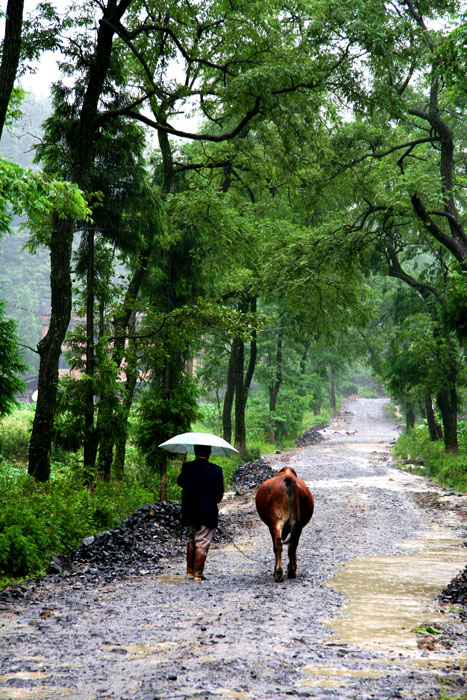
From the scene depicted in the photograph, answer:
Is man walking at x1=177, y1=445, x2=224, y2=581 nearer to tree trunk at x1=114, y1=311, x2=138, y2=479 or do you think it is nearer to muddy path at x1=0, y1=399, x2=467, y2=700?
muddy path at x1=0, y1=399, x2=467, y2=700

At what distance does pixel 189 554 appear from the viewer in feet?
29.3

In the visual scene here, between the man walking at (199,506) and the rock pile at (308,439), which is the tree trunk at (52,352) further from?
the rock pile at (308,439)

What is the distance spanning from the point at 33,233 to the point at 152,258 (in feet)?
12.9

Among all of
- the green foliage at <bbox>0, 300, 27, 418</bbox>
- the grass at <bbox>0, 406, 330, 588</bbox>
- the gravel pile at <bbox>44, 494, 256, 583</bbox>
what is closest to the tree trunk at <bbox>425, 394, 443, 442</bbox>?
the grass at <bbox>0, 406, 330, 588</bbox>

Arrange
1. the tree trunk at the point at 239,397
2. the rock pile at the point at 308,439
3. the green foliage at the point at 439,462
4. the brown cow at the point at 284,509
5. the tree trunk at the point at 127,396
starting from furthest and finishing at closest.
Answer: the rock pile at the point at 308,439 → the tree trunk at the point at 239,397 → the green foliage at the point at 439,462 → the tree trunk at the point at 127,396 → the brown cow at the point at 284,509

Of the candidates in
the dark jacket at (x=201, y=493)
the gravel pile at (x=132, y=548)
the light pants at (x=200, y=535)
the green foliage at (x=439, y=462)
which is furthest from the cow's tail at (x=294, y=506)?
the green foliage at (x=439, y=462)

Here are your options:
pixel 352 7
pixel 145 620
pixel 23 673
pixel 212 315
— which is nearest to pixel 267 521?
pixel 145 620

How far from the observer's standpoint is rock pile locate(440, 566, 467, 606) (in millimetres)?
6984

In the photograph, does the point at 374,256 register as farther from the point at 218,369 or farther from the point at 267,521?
the point at 267,521

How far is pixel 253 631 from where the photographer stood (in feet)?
18.3

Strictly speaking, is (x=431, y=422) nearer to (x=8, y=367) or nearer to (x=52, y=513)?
(x=52, y=513)

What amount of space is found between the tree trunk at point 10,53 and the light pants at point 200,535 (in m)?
6.48

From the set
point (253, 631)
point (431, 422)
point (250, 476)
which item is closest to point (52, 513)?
point (253, 631)

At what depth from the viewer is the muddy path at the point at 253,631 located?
429 centimetres
